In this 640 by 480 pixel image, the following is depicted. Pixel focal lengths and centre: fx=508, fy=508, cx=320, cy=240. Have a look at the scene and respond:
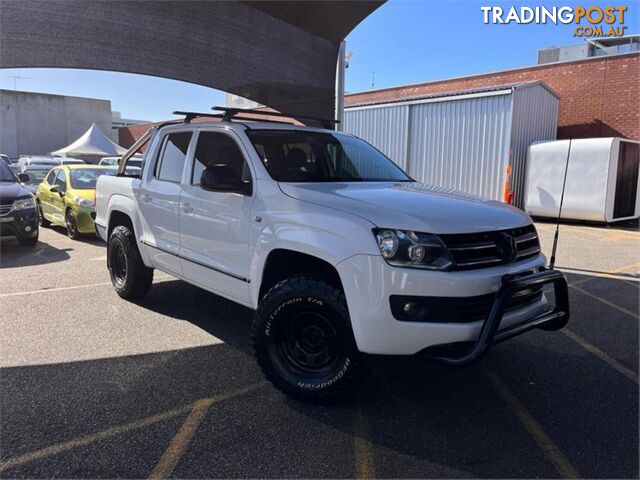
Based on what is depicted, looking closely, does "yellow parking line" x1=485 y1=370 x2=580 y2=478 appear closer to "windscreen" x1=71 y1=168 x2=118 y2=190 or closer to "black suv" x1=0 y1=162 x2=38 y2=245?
"black suv" x1=0 y1=162 x2=38 y2=245

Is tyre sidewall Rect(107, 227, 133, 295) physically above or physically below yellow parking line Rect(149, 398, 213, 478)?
above

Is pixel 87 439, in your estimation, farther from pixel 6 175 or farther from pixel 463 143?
pixel 463 143

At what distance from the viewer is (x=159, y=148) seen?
17.3ft

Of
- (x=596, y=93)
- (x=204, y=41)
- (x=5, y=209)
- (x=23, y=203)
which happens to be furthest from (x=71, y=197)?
(x=596, y=93)

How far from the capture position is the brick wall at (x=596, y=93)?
15250 mm

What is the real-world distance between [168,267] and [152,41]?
358cm

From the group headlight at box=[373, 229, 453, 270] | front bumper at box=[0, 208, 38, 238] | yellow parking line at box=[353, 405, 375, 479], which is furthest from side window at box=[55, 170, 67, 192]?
headlight at box=[373, 229, 453, 270]

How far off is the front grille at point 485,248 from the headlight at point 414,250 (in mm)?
60

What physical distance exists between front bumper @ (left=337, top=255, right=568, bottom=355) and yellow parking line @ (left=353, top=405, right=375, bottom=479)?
51cm

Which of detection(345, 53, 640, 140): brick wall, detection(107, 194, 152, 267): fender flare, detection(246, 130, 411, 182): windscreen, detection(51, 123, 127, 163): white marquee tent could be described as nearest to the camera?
detection(246, 130, 411, 182): windscreen

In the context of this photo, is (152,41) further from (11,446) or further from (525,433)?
(525,433)

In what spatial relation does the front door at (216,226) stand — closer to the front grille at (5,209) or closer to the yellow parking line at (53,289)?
the yellow parking line at (53,289)

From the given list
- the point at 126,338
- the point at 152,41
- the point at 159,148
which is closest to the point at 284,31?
the point at 152,41

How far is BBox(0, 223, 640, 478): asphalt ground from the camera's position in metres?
2.80
